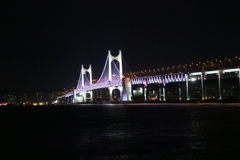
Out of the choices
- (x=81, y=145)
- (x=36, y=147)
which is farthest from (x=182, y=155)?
(x=36, y=147)

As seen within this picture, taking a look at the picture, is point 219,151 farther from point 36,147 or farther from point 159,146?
point 36,147

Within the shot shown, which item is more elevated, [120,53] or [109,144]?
[120,53]

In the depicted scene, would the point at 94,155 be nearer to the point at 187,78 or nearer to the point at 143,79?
the point at 187,78

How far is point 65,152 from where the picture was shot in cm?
1070

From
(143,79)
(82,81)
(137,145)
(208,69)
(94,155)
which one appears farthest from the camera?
(82,81)

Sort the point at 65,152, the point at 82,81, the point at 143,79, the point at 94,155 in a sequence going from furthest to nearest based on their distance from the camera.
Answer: the point at 82,81 < the point at 143,79 < the point at 65,152 < the point at 94,155

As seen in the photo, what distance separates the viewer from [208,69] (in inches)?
2709

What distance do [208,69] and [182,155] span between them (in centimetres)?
6211

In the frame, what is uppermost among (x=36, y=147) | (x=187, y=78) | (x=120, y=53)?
(x=120, y=53)

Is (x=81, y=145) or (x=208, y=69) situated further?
(x=208, y=69)

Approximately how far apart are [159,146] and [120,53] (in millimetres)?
69558

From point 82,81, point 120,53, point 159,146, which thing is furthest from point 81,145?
point 82,81

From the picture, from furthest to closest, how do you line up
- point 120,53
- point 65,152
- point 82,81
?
point 82,81, point 120,53, point 65,152

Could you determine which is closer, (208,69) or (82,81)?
(208,69)
